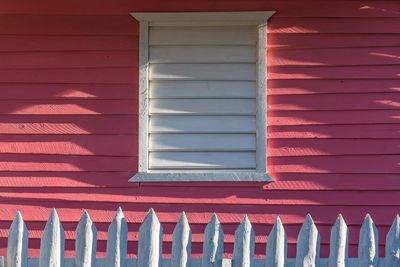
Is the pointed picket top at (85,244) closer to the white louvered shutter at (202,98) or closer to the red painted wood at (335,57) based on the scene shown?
the white louvered shutter at (202,98)

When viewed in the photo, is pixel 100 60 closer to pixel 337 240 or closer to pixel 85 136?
pixel 85 136

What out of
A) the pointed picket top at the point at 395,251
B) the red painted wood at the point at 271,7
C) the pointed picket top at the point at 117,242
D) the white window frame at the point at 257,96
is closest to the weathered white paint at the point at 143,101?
the white window frame at the point at 257,96

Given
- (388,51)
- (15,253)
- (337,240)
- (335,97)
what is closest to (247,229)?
(337,240)

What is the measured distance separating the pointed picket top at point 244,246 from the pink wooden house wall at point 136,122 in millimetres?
1457

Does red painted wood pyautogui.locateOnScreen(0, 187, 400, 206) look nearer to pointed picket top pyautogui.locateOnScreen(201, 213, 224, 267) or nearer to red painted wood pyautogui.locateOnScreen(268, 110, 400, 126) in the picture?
red painted wood pyautogui.locateOnScreen(268, 110, 400, 126)

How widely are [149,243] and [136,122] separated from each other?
1.70 metres

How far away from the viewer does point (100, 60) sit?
20.0 feet

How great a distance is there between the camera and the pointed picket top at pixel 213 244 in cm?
455

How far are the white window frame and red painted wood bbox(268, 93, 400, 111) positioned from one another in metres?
0.16

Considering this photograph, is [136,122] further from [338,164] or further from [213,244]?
[213,244]

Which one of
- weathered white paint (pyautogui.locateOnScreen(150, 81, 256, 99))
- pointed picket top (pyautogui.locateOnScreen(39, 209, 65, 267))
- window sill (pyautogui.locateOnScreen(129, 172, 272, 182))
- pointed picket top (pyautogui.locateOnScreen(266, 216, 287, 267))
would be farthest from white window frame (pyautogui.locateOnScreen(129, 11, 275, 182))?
pointed picket top (pyautogui.locateOnScreen(39, 209, 65, 267))

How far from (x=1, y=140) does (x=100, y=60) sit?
104cm

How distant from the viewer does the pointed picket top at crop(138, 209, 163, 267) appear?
15.0 feet

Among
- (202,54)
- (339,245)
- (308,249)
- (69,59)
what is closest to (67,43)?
(69,59)
